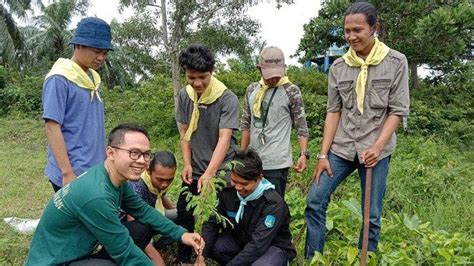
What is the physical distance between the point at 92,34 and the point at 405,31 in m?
6.37

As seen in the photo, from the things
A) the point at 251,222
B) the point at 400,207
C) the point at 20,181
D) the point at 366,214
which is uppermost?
the point at 366,214

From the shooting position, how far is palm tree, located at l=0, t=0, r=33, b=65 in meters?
18.2

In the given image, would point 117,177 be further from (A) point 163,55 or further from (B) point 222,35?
(A) point 163,55

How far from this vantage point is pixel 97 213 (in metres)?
2.17

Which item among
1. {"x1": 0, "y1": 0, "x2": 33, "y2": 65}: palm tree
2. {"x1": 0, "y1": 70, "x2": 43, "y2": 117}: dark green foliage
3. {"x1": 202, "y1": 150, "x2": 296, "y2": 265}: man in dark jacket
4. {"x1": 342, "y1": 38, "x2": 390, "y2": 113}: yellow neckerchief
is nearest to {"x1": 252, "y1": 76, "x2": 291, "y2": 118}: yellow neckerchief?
{"x1": 202, "y1": 150, "x2": 296, "y2": 265}: man in dark jacket

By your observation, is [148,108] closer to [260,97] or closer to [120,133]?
[260,97]

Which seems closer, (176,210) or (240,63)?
(176,210)

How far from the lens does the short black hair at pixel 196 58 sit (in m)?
2.82

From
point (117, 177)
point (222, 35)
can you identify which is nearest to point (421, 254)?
point (117, 177)

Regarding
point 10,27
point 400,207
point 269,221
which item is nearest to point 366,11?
point 269,221

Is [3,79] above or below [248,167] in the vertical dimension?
below

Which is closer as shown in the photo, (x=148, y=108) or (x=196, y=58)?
(x=196, y=58)

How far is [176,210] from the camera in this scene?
11.1 feet

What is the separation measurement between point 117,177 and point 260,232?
968 mm
